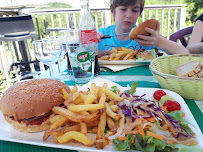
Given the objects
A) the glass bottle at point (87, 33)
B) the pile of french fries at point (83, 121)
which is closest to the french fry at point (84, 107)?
the pile of french fries at point (83, 121)

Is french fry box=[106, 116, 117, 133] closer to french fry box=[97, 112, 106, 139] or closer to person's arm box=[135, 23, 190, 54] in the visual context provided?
french fry box=[97, 112, 106, 139]

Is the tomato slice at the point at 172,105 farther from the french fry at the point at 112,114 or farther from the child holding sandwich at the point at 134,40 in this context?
the child holding sandwich at the point at 134,40

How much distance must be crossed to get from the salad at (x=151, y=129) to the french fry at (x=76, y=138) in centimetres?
13

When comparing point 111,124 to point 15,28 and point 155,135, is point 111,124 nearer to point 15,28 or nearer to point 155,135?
point 155,135

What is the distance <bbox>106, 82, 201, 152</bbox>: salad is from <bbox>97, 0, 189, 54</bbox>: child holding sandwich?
1388mm

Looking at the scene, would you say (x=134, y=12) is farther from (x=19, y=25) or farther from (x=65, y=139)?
(x=19, y=25)

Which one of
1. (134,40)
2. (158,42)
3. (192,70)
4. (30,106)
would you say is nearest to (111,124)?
(30,106)

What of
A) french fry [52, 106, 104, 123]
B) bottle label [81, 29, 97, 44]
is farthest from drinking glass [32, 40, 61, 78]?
french fry [52, 106, 104, 123]

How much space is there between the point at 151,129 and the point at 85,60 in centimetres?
95

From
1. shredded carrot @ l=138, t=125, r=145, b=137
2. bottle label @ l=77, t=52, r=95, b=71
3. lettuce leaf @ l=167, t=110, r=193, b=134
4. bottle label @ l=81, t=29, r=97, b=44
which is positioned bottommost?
shredded carrot @ l=138, t=125, r=145, b=137

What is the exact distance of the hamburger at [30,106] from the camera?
111 cm

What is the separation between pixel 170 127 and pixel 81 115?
526 millimetres

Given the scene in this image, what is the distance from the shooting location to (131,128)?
99 centimetres

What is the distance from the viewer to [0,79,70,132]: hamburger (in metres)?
1.11
